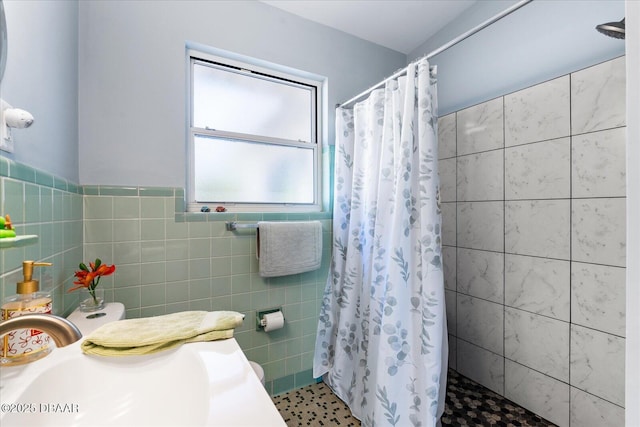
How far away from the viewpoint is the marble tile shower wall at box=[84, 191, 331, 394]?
129 centimetres

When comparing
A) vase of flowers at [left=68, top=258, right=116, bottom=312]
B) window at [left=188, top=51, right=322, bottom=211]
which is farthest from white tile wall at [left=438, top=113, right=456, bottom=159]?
vase of flowers at [left=68, top=258, right=116, bottom=312]

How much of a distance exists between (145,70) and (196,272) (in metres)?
1.03

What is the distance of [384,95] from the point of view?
151 cm

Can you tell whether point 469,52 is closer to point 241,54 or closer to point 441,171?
point 441,171

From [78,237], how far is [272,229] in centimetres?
84

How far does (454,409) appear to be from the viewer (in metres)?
1.48

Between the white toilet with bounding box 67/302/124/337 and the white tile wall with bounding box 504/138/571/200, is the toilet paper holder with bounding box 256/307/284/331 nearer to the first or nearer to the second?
the white toilet with bounding box 67/302/124/337

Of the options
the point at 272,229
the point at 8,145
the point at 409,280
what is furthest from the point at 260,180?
the point at 8,145

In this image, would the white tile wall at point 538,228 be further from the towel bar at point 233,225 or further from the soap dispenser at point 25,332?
the soap dispenser at point 25,332

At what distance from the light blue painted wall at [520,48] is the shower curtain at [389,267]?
0.65 metres

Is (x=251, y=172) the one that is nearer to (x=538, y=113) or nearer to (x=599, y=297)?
(x=538, y=113)

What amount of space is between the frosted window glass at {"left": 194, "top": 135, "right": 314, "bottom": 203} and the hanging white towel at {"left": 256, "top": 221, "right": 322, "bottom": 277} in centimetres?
29

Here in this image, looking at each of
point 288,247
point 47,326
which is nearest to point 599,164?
point 288,247

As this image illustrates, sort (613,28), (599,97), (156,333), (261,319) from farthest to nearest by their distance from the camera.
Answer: (261,319) < (599,97) < (613,28) < (156,333)
